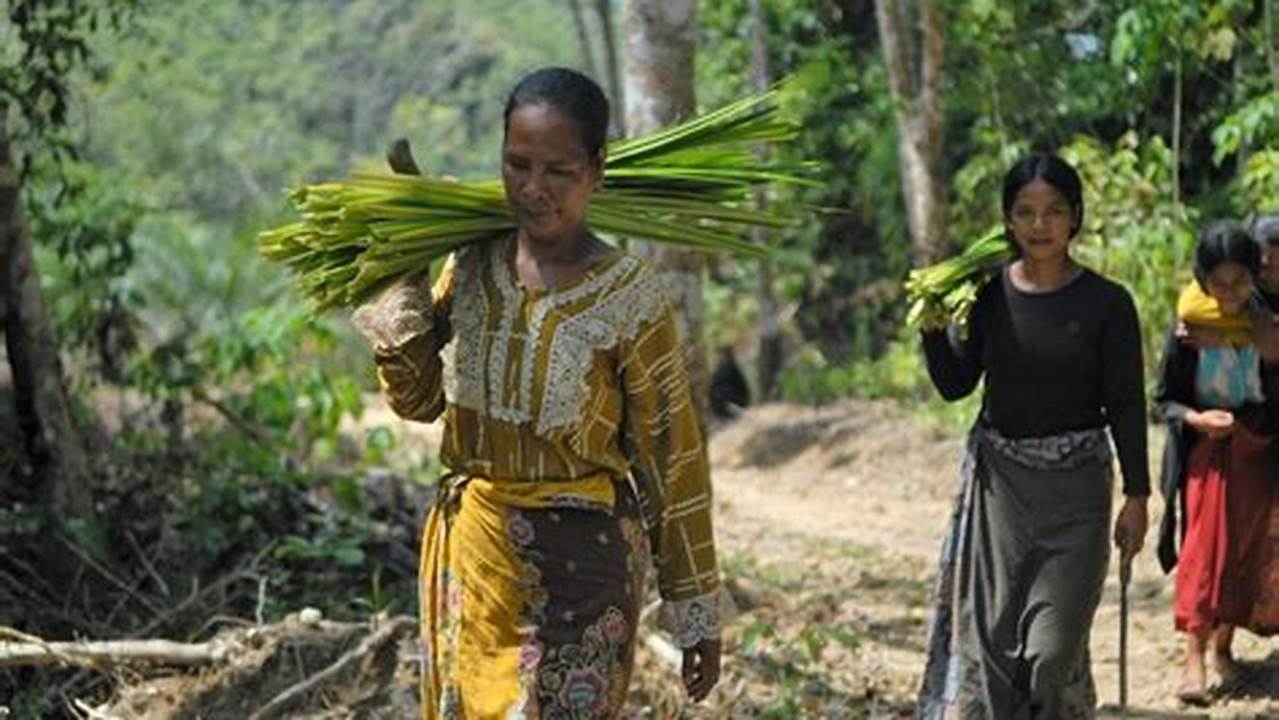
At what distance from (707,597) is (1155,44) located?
7454 millimetres

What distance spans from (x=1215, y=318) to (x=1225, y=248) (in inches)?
8.7

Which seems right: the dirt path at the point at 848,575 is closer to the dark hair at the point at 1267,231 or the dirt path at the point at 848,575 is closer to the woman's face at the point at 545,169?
the dark hair at the point at 1267,231

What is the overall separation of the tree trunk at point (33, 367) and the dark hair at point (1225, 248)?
394 centimetres

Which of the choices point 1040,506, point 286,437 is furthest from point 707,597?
point 286,437

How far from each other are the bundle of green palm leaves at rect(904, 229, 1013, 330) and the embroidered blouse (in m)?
1.59

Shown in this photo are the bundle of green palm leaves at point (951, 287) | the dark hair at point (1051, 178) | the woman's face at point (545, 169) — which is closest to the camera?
the woman's face at point (545, 169)

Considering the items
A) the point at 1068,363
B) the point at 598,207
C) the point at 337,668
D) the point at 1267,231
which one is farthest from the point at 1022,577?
the point at 337,668

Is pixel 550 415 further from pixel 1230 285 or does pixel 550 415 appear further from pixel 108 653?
pixel 1230 285

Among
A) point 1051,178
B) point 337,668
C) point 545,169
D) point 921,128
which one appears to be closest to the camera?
point 545,169

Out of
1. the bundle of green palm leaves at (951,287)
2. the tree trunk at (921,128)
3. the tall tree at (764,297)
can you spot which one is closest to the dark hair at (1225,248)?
the bundle of green palm leaves at (951,287)

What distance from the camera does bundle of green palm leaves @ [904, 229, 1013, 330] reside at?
5.11 m

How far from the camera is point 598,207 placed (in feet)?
13.1

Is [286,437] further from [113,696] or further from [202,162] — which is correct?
[202,162]

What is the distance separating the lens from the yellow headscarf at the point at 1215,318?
5.86 metres
